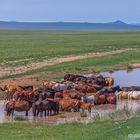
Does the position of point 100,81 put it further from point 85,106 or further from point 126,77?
point 85,106

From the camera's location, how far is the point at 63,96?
2588 centimetres

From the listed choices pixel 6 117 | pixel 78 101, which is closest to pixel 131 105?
pixel 78 101

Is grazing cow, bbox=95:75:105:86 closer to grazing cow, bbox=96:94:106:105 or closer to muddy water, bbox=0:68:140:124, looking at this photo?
muddy water, bbox=0:68:140:124

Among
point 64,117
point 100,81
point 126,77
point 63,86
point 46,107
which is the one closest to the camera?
point 64,117

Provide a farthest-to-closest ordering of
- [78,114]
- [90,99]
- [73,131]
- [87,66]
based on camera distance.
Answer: [87,66] → [90,99] → [78,114] → [73,131]

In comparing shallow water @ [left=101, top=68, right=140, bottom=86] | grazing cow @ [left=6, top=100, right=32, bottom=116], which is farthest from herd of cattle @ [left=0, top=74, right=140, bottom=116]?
shallow water @ [left=101, top=68, right=140, bottom=86]

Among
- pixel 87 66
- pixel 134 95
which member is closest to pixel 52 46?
pixel 87 66

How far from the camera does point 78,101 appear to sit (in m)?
23.5

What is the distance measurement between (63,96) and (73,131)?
8.72 m

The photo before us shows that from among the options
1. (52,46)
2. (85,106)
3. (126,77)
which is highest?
(85,106)

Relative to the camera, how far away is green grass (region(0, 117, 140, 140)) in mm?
15258

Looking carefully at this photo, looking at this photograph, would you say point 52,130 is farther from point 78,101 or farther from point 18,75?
point 18,75

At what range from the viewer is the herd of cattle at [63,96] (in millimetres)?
22516

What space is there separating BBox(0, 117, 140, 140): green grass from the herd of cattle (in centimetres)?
327
